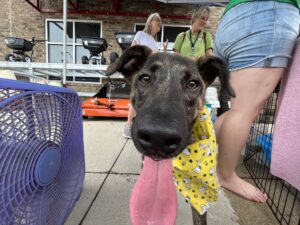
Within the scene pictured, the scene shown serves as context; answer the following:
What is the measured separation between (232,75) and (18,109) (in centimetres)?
165

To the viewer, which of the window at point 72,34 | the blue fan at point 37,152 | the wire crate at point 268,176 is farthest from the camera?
the window at point 72,34

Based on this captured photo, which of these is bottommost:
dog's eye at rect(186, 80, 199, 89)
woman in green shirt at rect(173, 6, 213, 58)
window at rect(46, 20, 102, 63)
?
dog's eye at rect(186, 80, 199, 89)

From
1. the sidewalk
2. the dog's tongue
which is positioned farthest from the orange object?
the dog's tongue

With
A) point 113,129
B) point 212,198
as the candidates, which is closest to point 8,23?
point 113,129

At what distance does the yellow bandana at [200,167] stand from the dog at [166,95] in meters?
0.09

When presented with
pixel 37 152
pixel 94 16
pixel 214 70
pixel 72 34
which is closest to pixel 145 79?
pixel 214 70

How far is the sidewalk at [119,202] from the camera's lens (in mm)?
1788

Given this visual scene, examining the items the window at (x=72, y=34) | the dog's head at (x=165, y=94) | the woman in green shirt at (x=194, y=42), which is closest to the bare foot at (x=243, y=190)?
the dog's head at (x=165, y=94)

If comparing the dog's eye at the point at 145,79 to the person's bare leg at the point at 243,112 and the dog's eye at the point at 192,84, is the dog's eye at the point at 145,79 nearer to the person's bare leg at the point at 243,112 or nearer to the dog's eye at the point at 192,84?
the dog's eye at the point at 192,84

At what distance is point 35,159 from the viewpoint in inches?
49.9

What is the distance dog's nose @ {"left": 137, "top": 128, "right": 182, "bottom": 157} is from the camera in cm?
107

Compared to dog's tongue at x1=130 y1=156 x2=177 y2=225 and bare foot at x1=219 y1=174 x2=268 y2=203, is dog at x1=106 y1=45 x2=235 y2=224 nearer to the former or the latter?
dog's tongue at x1=130 y1=156 x2=177 y2=225

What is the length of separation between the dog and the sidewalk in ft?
1.21

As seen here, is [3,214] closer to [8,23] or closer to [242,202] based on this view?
[242,202]
